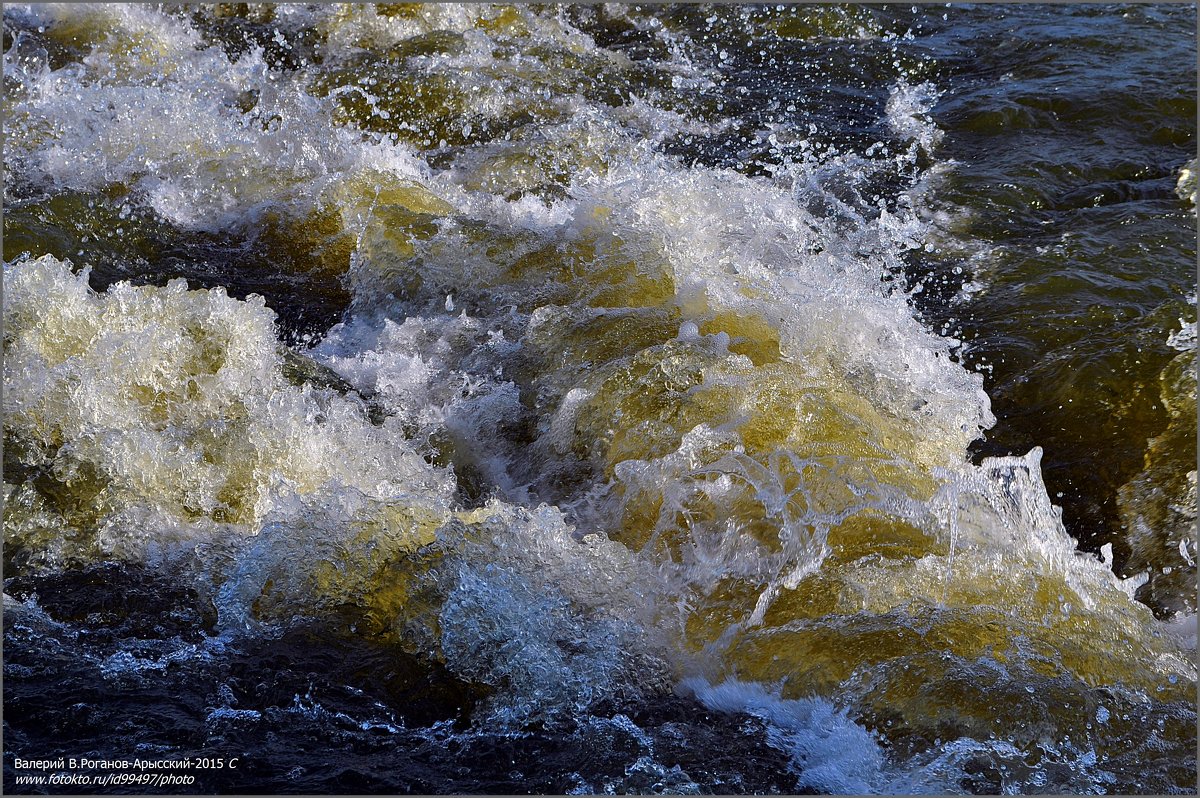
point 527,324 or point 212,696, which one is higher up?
point 527,324

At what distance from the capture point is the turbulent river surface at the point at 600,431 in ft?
7.94

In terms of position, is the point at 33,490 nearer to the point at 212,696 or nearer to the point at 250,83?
the point at 212,696

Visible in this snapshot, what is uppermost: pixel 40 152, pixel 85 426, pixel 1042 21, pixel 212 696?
pixel 1042 21

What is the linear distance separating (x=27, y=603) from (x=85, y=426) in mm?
738

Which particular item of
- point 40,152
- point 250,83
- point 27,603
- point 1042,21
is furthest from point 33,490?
point 1042,21

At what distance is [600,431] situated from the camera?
333cm

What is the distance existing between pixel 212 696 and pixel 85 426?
1.29 meters

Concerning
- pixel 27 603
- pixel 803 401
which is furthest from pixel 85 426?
pixel 803 401

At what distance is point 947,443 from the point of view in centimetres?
345

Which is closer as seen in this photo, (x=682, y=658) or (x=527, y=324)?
(x=682, y=658)

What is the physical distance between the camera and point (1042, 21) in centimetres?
686

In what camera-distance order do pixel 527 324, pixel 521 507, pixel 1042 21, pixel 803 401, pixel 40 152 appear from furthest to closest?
pixel 1042 21 → pixel 40 152 → pixel 527 324 → pixel 803 401 → pixel 521 507

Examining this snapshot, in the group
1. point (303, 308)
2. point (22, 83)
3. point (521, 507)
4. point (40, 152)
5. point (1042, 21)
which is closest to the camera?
point (521, 507)

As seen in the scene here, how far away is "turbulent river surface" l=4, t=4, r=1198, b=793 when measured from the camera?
2.42 m
